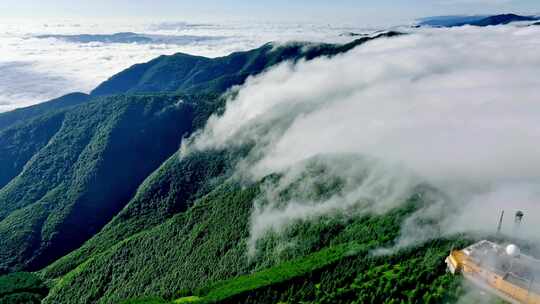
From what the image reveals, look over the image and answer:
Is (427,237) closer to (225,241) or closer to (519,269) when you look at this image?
(519,269)

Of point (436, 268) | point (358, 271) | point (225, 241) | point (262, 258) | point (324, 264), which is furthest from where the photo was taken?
point (225, 241)

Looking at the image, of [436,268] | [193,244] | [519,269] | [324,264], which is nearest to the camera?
[519,269]

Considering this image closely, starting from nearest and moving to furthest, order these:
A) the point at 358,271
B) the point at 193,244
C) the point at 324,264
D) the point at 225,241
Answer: the point at 358,271
the point at 324,264
the point at 225,241
the point at 193,244

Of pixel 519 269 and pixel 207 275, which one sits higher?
pixel 519 269

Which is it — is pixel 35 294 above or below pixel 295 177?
below

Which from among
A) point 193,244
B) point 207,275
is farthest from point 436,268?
point 193,244

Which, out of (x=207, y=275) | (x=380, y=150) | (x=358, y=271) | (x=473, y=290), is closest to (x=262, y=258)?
(x=207, y=275)

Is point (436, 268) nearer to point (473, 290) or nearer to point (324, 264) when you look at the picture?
point (473, 290)

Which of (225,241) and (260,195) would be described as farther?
(260,195)

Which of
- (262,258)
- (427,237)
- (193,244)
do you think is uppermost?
(427,237)
